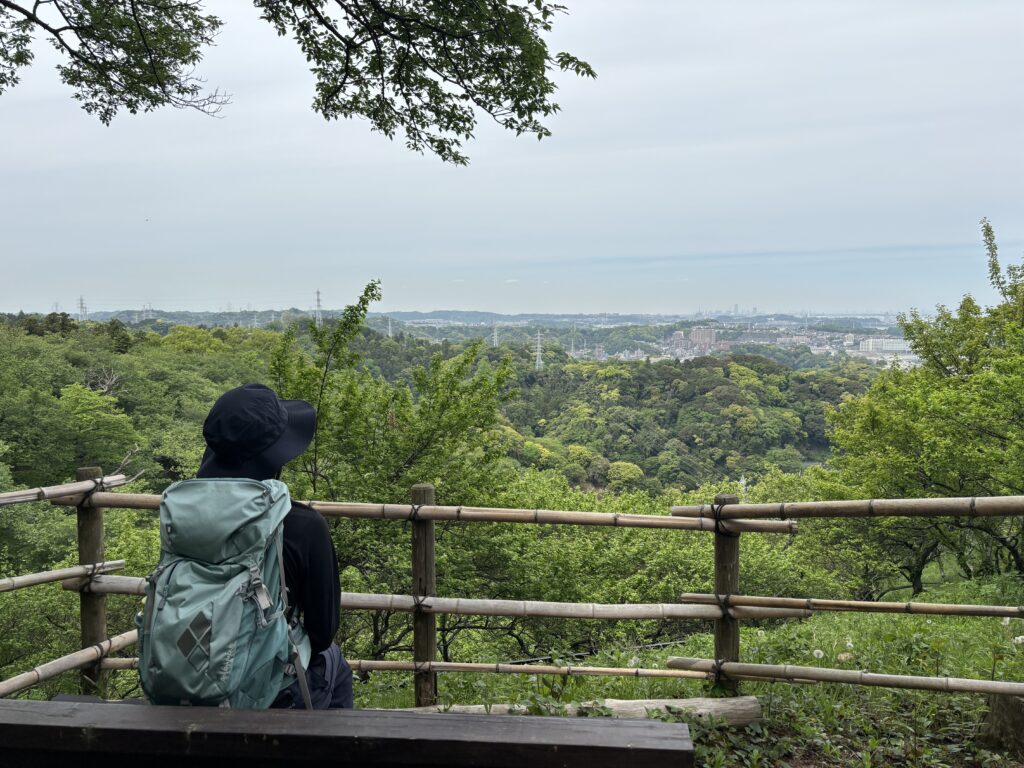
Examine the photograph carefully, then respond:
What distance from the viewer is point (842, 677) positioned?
3301 millimetres

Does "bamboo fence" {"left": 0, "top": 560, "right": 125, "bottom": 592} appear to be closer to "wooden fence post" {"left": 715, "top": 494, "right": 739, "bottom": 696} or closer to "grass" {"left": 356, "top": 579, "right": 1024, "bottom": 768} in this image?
"grass" {"left": 356, "top": 579, "right": 1024, "bottom": 768}

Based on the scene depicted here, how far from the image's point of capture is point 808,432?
60562 mm

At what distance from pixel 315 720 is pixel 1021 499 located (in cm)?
285

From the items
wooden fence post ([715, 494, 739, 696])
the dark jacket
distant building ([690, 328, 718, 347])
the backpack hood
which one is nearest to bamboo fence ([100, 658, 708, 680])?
wooden fence post ([715, 494, 739, 696])

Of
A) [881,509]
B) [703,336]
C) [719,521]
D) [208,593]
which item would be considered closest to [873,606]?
[881,509]

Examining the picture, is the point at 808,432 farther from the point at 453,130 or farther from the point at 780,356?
the point at 453,130

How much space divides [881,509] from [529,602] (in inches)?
62.0

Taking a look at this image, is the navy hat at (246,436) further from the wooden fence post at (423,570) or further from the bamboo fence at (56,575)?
the bamboo fence at (56,575)

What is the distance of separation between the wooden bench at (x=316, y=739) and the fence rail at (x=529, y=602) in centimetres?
175

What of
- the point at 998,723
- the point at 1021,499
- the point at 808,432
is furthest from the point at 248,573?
the point at 808,432

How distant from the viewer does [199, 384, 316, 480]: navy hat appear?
1.85m

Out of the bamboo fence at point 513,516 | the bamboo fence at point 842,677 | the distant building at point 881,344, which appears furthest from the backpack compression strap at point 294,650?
the distant building at point 881,344

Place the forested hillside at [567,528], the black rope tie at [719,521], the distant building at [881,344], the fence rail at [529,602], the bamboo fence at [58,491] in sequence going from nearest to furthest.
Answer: the bamboo fence at [58,491], the fence rail at [529,602], the black rope tie at [719,521], the forested hillside at [567,528], the distant building at [881,344]

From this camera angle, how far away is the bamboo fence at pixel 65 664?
321cm
